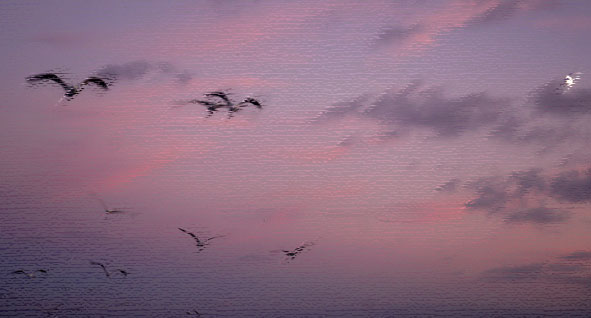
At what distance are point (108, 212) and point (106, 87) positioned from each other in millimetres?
6580

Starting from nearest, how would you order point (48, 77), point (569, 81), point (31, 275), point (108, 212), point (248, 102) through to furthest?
point (569, 81) < point (48, 77) < point (248, 102) < point (108, 212) < point (31, 275)

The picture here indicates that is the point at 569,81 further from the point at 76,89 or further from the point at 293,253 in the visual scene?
the point at 76,89

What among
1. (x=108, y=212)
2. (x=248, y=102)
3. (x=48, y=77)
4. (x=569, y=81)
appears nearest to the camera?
(x=569, y=81)

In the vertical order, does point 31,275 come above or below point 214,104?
below

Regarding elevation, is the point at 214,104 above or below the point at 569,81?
above

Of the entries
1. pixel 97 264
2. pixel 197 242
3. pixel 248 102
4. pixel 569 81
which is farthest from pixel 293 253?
pixel 569 81

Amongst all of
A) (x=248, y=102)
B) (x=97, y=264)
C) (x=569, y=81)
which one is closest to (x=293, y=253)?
(x=248, y=102)

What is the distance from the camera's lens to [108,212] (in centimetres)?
2606

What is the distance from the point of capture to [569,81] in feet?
62.3

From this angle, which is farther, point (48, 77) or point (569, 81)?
point (48, 77)

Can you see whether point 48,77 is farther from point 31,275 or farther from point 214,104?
point 31,275

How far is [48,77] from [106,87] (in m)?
2.28

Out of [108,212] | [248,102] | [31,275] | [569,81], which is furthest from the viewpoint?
[31,275]

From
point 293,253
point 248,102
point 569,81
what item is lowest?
point 293,253
